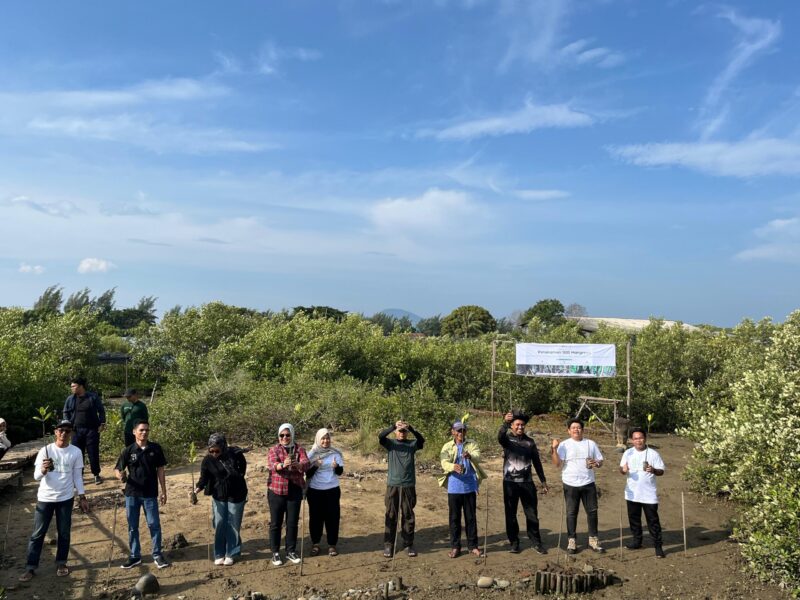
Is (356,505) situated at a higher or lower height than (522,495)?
lower

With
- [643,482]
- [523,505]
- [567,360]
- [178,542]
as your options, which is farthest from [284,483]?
[567,360]

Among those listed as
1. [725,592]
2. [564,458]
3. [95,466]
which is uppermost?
[564,458]

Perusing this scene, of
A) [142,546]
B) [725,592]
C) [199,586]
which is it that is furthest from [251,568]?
[725,592]

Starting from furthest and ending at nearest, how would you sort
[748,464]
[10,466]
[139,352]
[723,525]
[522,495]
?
[139,352] < [10,466] < [723,525] < [748,464] < [522,495]

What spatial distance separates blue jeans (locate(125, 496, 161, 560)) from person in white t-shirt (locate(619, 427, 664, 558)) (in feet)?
18.1

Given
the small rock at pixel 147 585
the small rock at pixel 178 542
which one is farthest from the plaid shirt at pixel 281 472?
the small rock at pixel 178 542

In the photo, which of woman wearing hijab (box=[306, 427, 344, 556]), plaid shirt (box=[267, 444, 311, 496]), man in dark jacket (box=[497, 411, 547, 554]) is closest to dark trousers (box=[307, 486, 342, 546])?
woman wearing hijab (box=[306, 427, 344, 556])

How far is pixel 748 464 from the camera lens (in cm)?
774

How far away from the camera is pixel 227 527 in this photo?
680 centimetres

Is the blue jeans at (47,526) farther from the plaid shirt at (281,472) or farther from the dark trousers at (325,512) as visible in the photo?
the dark trousers at (325,512)

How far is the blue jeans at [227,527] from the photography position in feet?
21.9

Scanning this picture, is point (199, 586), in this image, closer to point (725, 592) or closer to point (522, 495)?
point (522, 495)

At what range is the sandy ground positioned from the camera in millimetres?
6297

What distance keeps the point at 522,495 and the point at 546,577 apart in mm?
1116
